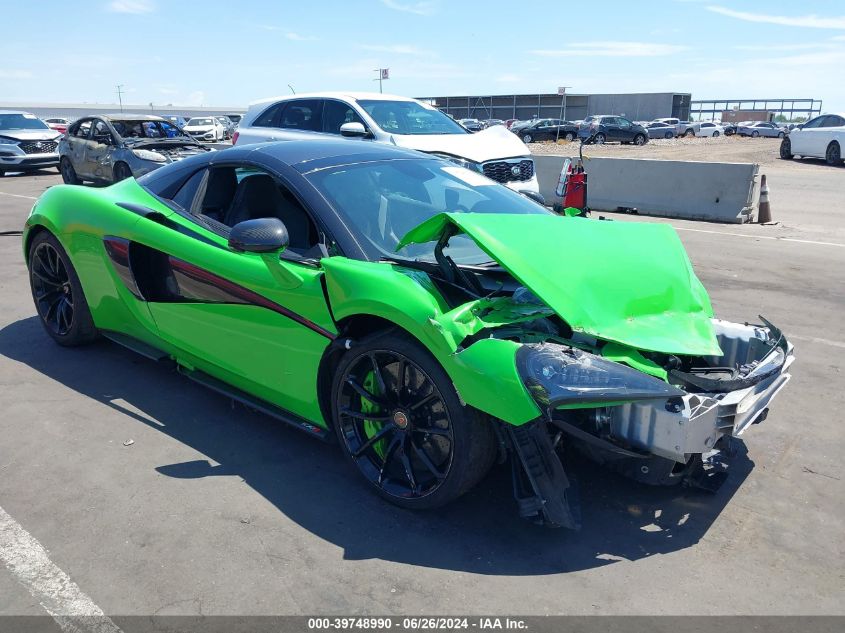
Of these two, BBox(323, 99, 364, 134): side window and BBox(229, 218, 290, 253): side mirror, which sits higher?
BBox(323, 99, 364, 134): side window

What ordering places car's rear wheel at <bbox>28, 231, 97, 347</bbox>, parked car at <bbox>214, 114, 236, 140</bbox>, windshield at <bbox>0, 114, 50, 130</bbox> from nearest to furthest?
1. car's rear wheel at <bbox>28, 231, 97, 347</bbox>
2. windshield at <bbox>0, 114, 50, 130</bbox>
3. parked car at <bbox>214, 114, 236, 140</bbox>

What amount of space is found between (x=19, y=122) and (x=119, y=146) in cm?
920

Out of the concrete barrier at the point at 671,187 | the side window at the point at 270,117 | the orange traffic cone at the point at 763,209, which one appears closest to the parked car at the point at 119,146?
the side window at the point at 270,117

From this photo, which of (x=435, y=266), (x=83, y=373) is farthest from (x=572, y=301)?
(x=83, y=373)

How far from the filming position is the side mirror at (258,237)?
3262 millimetres

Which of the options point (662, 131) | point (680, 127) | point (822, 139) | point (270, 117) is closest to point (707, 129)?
point (680, 127)

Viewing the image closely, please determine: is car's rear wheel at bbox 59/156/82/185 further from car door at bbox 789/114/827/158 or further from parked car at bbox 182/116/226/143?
car door at bbox 789/114/827/158

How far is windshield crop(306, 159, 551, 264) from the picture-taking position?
3.58m

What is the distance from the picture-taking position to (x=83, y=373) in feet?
16.0

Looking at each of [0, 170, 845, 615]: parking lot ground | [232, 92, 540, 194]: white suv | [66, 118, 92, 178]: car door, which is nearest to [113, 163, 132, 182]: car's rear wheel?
[66, 118, 92, 178]: car door

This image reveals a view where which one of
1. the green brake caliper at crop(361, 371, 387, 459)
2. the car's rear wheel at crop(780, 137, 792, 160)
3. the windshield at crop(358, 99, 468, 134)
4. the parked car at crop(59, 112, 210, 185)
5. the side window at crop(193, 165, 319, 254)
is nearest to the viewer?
the green brake caliper at crop(361, 371, 387, 459)

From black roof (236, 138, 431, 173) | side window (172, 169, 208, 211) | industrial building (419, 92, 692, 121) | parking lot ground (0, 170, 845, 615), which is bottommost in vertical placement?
parking lot ground (0, 170, 845, 615)

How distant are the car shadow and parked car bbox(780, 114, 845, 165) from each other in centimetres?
2320

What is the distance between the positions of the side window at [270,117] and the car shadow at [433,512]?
7.61 meters
